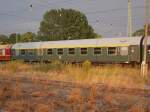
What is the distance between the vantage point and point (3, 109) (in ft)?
33.6

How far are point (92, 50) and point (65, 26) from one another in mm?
56451

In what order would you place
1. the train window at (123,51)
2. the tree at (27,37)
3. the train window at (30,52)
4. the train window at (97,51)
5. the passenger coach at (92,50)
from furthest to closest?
the tree at (27,37) < the train window at (30,52) < the train window at (97,51) < the train window at (123,51) < the passenger coach at (92,50)

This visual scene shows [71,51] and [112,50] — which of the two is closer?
[112,50]

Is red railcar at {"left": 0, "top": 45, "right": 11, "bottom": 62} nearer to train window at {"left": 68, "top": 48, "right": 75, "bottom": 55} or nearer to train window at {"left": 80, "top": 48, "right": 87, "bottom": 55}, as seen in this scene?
train window at {"left": 68, "top": 48, "right": 75, "bottom": 55}

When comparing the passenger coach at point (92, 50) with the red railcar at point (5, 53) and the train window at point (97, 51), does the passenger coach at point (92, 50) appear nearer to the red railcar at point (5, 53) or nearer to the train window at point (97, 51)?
the train window at point (97, 51)

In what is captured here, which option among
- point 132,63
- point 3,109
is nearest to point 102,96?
point 3,109

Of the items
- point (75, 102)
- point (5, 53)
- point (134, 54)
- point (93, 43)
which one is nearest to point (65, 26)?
point (5, 53)

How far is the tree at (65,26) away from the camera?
3425 inches

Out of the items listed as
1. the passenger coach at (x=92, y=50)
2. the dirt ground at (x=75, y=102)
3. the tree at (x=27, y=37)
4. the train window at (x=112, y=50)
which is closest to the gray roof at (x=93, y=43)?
the passenger coach at (x=92, y=50)

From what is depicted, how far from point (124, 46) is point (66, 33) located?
58382 mm

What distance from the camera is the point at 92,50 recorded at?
3369 cm

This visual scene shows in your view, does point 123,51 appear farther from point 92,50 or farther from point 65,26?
point 65,26

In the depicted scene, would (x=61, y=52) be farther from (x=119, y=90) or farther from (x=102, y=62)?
(x=119, y=90)

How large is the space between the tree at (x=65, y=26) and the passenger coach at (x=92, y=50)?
44.5m
